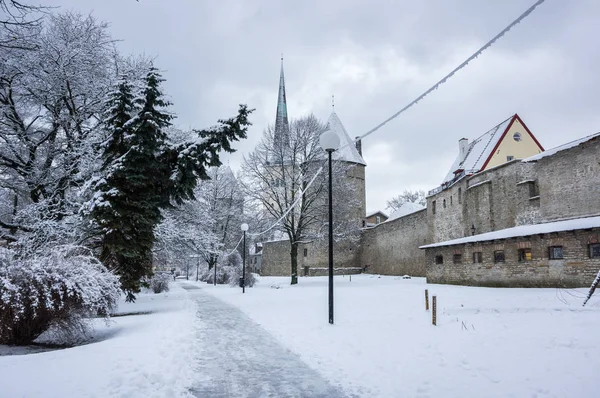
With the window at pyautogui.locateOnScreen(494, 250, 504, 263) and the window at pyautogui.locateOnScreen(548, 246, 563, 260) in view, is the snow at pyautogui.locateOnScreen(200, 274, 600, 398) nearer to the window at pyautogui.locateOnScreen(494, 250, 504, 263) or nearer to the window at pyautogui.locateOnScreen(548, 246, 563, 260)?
the window at pyautogui.locateOnScreen(548, 246, 563, 260)

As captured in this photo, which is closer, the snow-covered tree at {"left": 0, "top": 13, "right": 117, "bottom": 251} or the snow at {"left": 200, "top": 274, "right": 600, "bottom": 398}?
the snow at {"left": 200, "top": 274, "right": 600, "bottom": 398}

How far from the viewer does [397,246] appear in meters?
35.5

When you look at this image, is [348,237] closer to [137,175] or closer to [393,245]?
[393,245]

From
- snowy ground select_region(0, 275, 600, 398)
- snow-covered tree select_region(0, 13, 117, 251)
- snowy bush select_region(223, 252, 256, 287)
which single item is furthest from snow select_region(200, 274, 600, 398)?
snowy bush select_region(223, 252, 256, 287)

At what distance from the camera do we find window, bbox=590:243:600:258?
498 inches

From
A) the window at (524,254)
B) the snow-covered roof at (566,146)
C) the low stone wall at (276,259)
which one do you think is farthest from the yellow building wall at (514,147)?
the low stone wall at (276,259)

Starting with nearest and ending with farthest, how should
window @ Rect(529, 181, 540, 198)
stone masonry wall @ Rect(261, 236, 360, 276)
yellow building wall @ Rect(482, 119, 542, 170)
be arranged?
window @ Rect(529, 181, 540, 198) < yellow building wall @ Rect(482, 119, 542, 170) < stone masonry wall @ Rect(261, 236, 360, 276)

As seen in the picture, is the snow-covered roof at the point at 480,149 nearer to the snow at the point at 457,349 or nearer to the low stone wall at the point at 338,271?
the low stone wall at the point at 338,271

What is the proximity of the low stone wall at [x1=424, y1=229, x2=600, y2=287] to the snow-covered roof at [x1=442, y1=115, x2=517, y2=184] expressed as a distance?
435 inches

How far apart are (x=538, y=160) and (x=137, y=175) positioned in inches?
716

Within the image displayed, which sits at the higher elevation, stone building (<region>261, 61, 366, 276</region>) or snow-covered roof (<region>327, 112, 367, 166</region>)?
snow-covered roof (<region>327, 112, 367, 166</region>)

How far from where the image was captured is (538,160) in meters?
18.9

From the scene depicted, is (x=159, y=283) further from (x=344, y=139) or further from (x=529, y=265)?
(x=344, y=139)

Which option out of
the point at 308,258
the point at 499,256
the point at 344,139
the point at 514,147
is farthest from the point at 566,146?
the point at 308,258
